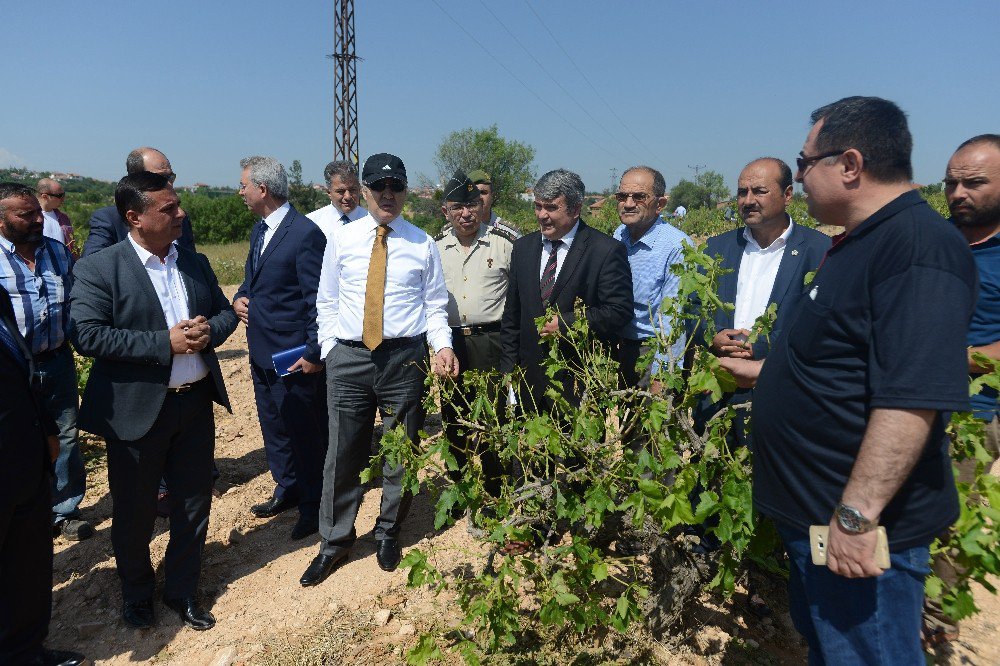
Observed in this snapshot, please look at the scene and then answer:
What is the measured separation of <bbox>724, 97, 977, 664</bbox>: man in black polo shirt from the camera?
1.42m

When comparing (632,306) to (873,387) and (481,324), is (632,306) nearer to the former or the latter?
(481,324)

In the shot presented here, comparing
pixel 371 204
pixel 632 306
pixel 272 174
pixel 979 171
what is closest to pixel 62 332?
pixel 272 174

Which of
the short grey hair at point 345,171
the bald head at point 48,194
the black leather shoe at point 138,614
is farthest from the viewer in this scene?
the bald head at point 48,194

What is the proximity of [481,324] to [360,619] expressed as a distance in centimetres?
175

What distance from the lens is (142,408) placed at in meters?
2.79

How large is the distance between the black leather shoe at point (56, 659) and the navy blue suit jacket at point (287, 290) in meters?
1.71

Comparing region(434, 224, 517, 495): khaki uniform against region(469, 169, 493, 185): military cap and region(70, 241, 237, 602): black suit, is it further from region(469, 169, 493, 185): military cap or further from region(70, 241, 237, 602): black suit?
region(70, 241, 237, 602): black suit

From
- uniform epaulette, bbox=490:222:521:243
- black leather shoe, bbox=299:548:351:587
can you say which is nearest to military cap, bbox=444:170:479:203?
uniform epaulette, bbox=490:222:521:243

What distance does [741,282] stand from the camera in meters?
3.25

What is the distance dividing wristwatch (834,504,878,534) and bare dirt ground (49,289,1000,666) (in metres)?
1.22

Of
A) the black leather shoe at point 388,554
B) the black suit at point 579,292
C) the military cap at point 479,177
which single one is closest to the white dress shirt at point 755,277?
the black suit at point 579,292

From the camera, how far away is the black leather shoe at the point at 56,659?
2678 mm

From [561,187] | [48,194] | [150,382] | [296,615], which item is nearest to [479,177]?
[561,187]

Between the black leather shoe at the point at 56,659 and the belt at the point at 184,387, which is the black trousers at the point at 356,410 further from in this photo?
the black leather shoe at the point at 56,659
